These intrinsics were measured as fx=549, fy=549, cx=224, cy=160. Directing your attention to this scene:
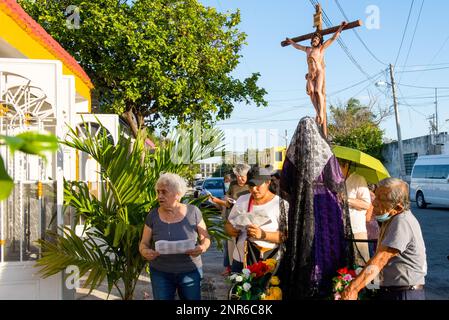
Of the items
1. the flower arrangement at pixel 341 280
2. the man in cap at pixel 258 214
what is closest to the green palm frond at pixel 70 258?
the man in cap at pixel 258 214

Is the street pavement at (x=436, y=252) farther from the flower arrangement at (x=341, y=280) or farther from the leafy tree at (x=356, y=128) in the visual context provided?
the leafy tree at (x=356, y=128)

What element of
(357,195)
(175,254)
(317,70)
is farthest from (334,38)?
(175,254)

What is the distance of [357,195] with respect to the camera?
17.2 feet

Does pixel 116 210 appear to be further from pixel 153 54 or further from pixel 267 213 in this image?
pixel 153 54

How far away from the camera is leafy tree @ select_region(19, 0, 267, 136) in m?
16.4

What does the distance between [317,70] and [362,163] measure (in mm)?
971

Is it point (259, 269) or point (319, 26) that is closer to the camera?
point (259, 269)

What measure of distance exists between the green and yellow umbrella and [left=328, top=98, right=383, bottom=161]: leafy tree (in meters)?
26.1

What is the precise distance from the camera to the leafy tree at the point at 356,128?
3325 cm

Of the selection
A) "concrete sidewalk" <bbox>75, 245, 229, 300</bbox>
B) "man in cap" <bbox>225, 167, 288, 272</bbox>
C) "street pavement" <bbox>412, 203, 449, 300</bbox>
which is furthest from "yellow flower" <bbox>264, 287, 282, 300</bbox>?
"street pavement" <bbox>412, 203, 449, 300</bbox>

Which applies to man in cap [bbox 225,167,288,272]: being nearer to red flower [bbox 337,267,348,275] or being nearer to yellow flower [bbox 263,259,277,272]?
yellow flower [bbox 263,259,277,272]

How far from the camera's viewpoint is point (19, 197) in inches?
197

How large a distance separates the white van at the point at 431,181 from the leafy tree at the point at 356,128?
9893mm
